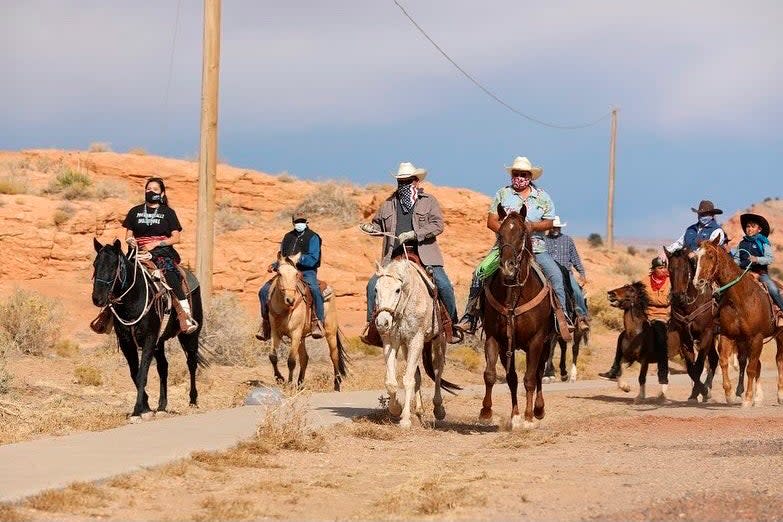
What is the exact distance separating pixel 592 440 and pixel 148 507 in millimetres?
7072

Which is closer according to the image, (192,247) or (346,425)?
(346,425)

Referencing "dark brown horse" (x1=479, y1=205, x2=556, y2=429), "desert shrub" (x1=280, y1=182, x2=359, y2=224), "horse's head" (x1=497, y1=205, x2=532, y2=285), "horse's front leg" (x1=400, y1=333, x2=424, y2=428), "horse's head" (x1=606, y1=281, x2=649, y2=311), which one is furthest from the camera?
"desert shrub" (x1=280, y1=182, x2=359, y2=224)

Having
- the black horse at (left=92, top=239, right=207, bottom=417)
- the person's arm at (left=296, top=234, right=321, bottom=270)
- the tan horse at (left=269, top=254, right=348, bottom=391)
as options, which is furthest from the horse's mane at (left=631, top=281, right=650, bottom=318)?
the black horse at (left=92, top=239, right=207, bottom=417)

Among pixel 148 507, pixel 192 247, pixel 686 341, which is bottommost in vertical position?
pixel 148 507

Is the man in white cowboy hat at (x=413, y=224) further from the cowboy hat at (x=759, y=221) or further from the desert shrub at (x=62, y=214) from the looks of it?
the desert shrub at (x=62, y=214)

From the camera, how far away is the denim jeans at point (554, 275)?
54.5 feet

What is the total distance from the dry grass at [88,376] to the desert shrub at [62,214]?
20.9 metres

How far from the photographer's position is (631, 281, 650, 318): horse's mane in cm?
2273

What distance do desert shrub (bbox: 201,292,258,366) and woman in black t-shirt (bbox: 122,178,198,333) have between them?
29.9 ft

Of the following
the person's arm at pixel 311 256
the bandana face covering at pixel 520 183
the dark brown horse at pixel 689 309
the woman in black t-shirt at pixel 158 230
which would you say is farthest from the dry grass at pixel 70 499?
the person's arm at pixel 311 256

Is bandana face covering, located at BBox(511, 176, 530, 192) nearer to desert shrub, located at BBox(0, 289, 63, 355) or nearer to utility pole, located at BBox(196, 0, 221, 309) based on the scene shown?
utility pole, located at BBox(196, 0, 221, 309)

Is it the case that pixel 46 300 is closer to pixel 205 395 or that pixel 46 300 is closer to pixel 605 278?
pixel 205 395

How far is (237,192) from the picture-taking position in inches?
2078

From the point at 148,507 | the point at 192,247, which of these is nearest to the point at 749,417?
the point at 148,507
